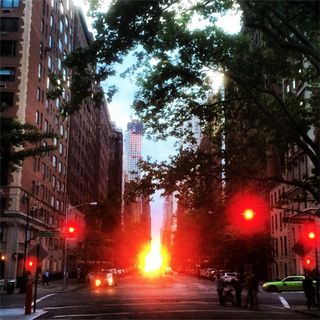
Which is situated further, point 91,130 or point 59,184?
point 91,130

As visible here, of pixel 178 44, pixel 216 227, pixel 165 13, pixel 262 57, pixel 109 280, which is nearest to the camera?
pixel 165 13

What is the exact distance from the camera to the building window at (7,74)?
6244cm

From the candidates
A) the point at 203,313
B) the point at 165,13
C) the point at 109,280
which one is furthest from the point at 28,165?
the point at 165,13

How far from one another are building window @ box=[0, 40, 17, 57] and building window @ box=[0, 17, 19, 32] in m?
1.44

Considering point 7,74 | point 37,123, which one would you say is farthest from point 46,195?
point 7,74

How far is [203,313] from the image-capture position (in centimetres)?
2478

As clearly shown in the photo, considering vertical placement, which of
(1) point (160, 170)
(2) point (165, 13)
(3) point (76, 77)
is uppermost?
(2) point (165, 13)

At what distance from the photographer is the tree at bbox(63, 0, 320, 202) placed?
18477mm

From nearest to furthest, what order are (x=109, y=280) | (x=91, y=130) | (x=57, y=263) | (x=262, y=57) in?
(x=262, y=57)
(x=109, y=280)
(x=57, y=263)
(x=91, y=130)

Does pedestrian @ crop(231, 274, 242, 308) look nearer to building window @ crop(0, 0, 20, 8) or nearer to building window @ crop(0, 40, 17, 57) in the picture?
building window @ crop(0, 40, 17, 57)

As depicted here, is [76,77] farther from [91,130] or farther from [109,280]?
[91,130]

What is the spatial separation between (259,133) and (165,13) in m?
11.6

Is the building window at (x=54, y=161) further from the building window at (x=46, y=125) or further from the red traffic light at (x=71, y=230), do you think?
the red traffic light at (x=71, y=230)

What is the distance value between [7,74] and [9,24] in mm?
6287
